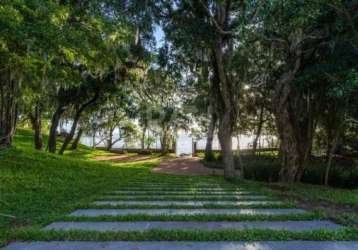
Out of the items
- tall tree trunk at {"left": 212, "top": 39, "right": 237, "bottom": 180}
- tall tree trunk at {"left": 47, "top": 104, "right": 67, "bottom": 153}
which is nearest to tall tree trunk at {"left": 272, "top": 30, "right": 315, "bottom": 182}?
tall tree trunk at {"left": 212, "top": 39, "right": 237, "bottom": 180}

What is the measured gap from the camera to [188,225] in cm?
303

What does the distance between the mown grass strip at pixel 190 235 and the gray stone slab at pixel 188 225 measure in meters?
0.18

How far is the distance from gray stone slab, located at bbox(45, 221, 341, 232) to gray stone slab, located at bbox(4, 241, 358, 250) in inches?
14.4

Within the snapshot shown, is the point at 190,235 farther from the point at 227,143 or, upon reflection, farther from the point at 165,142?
the point at 165,142

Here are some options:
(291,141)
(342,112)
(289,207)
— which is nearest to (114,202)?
(289,207)

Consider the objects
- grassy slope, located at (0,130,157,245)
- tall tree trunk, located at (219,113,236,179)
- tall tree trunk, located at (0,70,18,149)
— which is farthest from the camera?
tall tree trunk, located at (219,113,236,179)

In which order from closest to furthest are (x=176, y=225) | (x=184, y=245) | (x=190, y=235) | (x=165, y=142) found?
(x=184, y=245) → (x=190, y=235) → (x=176, y=225) → (x=165, y=142)

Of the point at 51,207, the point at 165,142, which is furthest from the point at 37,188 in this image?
the point at 165,142

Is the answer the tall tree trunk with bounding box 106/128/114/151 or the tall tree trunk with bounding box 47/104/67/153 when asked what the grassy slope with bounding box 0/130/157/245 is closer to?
the tall tree trunk with bounding box 47/104/67/153

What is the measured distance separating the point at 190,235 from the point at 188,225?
0.42 m

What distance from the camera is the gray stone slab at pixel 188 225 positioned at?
2.92 meters

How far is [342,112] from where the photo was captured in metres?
8.87

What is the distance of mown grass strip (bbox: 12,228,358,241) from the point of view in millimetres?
2578

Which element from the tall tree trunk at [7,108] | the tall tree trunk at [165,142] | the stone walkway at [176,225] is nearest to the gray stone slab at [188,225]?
the stone walkway at [176,225]
